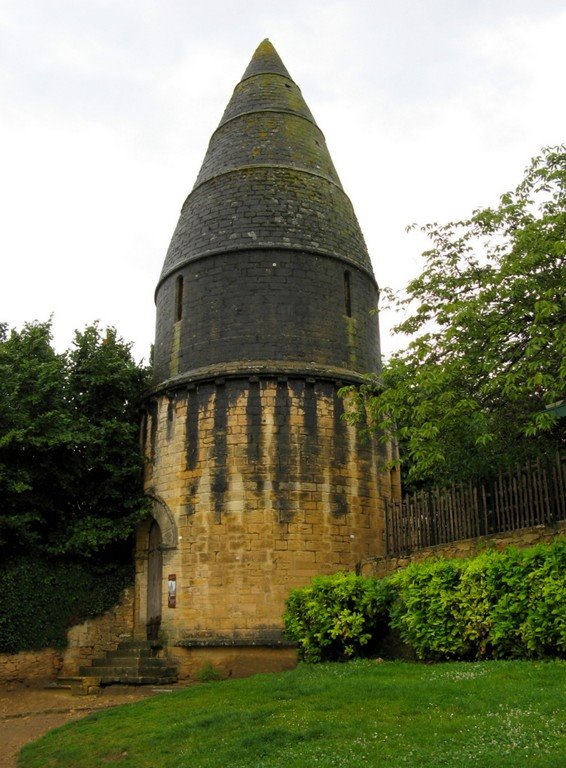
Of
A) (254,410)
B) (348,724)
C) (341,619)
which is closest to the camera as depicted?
(348,724)

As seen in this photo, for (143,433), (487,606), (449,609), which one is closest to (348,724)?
(487,606)

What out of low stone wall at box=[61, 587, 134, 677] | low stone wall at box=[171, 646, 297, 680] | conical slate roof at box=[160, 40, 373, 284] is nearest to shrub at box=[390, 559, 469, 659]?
low stone wall at box=[171, 646, 297, 680]

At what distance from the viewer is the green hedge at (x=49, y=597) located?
58.4 feet

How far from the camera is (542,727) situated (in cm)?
764

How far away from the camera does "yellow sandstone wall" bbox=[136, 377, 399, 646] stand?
17.3 meters

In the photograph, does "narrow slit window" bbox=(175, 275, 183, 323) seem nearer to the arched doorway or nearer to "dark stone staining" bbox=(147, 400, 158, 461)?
"dark stone staining" bbox=(147, 400, 158, 461)

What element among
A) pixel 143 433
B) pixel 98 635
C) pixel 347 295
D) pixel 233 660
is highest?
pixel 347 295

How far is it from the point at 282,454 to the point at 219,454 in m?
1.46

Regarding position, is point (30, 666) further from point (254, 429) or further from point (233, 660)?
point (254, 429)

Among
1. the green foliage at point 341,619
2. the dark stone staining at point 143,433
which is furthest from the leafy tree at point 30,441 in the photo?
the green foliage at point 341,619

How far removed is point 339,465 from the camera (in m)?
18.6

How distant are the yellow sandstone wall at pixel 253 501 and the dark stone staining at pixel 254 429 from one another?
2 centimetres

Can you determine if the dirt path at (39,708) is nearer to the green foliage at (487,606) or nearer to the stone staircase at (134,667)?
the stone staircase at (134,667)

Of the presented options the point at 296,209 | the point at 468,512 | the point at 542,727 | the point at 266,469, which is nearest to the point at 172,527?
the point at 266,469
